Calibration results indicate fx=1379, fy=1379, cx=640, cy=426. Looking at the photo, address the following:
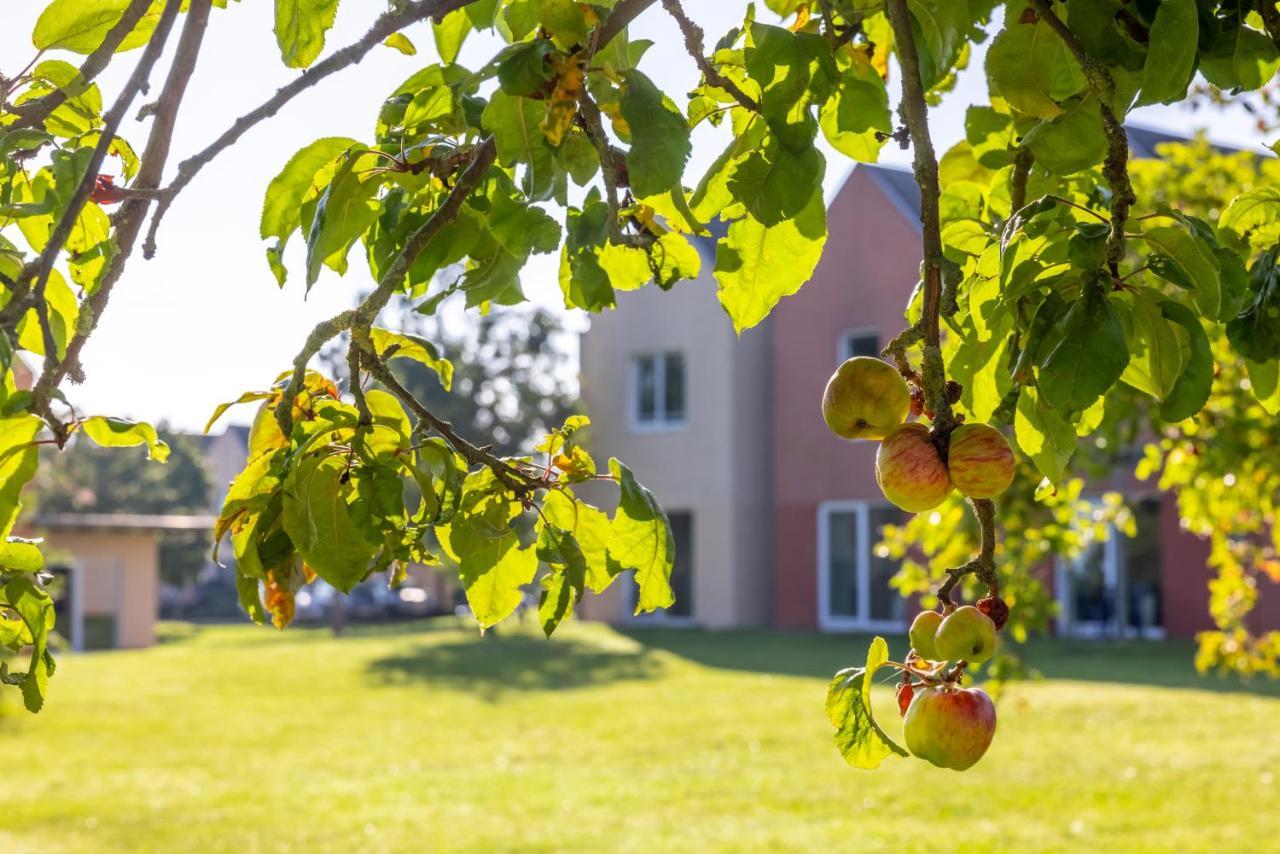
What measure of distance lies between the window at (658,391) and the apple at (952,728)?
23843 mm

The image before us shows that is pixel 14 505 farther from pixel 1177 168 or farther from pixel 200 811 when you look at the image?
pixel 200 811

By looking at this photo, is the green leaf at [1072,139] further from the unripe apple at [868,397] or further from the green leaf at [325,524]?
the green leaf at [325,524]

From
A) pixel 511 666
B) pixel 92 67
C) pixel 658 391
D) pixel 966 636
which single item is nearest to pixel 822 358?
pixel 658 391

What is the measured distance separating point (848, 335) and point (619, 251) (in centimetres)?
2148

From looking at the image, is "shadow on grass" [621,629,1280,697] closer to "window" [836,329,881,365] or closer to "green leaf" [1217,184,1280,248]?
"window" [836,329,881,365]

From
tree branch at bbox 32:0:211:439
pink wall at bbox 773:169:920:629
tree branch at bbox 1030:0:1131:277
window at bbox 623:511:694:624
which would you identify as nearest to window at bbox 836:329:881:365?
pink wall at bbox 773:169:920:629

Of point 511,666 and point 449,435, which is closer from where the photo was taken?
point 449,435

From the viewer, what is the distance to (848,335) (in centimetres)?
2295

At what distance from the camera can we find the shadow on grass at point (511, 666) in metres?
17.9

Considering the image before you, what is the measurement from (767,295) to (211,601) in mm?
42157

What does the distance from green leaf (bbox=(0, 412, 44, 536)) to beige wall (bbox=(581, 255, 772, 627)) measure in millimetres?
23018

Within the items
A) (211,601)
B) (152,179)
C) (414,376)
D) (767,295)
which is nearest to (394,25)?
(152,179)

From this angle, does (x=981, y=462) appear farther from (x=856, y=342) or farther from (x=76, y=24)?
(x=856, y=342)

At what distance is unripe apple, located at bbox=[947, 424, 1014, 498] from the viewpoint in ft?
4.28
